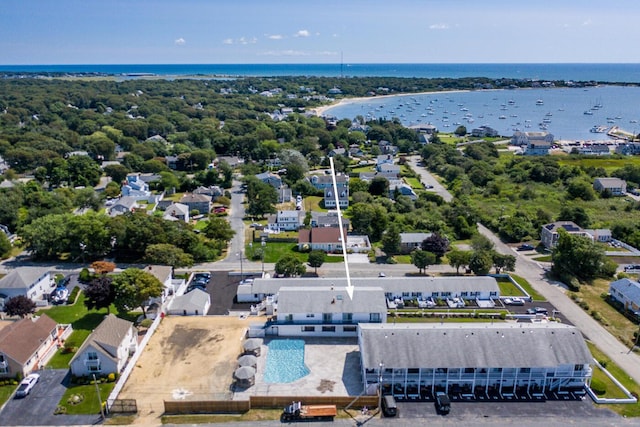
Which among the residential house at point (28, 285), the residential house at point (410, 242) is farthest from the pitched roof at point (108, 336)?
the residential house at point (410, 242)

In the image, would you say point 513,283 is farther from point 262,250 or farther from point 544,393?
point 262,250

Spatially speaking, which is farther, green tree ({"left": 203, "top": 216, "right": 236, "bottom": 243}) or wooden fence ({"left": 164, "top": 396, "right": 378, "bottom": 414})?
green tree ({"left": 203, "top": 216, "right": 236, "bottom": 243})

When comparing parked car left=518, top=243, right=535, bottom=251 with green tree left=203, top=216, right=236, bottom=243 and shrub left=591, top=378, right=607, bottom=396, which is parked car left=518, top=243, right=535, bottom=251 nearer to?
shrub left=591, top=378, right=607, bottom=396

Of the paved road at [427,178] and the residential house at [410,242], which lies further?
the paved road at [427,178]

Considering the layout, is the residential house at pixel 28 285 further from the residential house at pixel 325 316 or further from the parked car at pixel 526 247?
the parked car at pixel 526 247

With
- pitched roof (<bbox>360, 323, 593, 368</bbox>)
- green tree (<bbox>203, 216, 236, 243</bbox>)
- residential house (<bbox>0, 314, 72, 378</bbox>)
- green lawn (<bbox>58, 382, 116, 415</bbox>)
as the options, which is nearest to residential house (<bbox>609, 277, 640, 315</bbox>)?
pitched roof (<bbox>360, 323, 593, 368</bbox>)

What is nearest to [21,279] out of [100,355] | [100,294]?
[100,294]

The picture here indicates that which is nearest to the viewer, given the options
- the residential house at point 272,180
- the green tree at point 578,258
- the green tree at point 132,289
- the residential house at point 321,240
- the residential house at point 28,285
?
the green tree at point 132,289

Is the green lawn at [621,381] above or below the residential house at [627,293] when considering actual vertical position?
below
